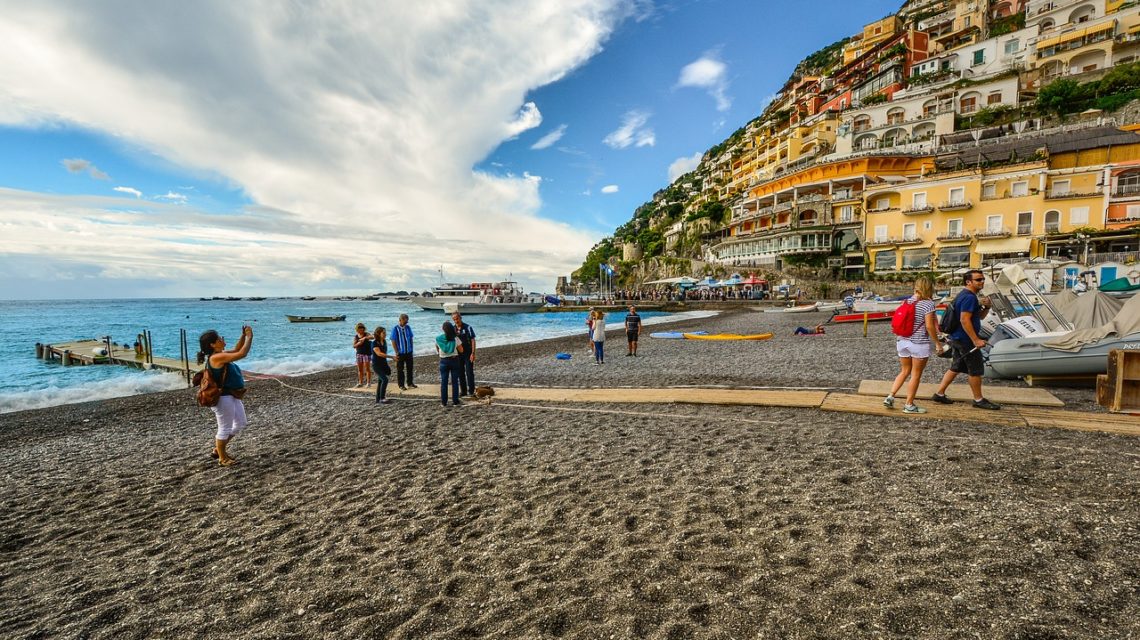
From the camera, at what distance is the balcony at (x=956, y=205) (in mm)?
38938

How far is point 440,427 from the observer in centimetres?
852

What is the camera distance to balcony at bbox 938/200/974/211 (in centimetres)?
3894

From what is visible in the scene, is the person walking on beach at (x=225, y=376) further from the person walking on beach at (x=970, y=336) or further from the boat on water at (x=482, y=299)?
the boat on water at (x=482, y=299)

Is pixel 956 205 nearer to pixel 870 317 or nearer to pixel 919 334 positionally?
pixel 870 317

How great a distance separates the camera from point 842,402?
816 cm

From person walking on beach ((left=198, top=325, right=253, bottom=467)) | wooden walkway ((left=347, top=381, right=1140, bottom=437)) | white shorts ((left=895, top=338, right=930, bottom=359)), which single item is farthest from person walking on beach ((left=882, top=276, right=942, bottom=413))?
person walking on beach ((left=198, top=325, right=253, bottom=467))

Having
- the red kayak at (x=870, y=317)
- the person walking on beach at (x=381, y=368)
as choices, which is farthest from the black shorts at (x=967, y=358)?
the red kayak at (x=870, y=317)

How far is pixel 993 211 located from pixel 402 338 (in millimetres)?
48399

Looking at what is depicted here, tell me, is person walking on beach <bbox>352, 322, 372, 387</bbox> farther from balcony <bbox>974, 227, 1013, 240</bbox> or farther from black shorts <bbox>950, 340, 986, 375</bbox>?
balcony <bbox>974, 227, 1013, 240</bbox>

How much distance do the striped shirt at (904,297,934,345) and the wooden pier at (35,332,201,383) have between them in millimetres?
23683

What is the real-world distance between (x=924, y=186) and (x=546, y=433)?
161 ft

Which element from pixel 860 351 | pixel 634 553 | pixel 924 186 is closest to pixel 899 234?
pixel 924 186

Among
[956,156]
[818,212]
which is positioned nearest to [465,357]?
[818,212]

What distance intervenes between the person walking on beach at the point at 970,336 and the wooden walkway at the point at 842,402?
1.49 feet
